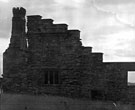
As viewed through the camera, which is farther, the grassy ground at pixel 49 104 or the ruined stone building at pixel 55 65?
the ruined stone building at pixel 55 65

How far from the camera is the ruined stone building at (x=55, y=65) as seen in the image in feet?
83.8

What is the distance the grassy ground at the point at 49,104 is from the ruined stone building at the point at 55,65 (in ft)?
6.25

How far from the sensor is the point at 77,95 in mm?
26125

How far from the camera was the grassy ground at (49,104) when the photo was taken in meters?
20.5

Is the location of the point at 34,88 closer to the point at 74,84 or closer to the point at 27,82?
the point at 27,82

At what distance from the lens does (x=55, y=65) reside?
26.7m

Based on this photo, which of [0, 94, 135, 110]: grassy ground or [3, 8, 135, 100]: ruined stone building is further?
[3, 8, 135, 100]: ruined stone building

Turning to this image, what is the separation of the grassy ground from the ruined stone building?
1905 mm

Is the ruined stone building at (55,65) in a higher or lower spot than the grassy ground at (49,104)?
higher

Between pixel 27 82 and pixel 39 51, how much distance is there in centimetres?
→ 238

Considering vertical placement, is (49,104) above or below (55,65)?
below

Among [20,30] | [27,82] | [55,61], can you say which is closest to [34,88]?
[27,82]

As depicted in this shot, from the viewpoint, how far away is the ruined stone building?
83.8ft

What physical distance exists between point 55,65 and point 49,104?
586 cm
